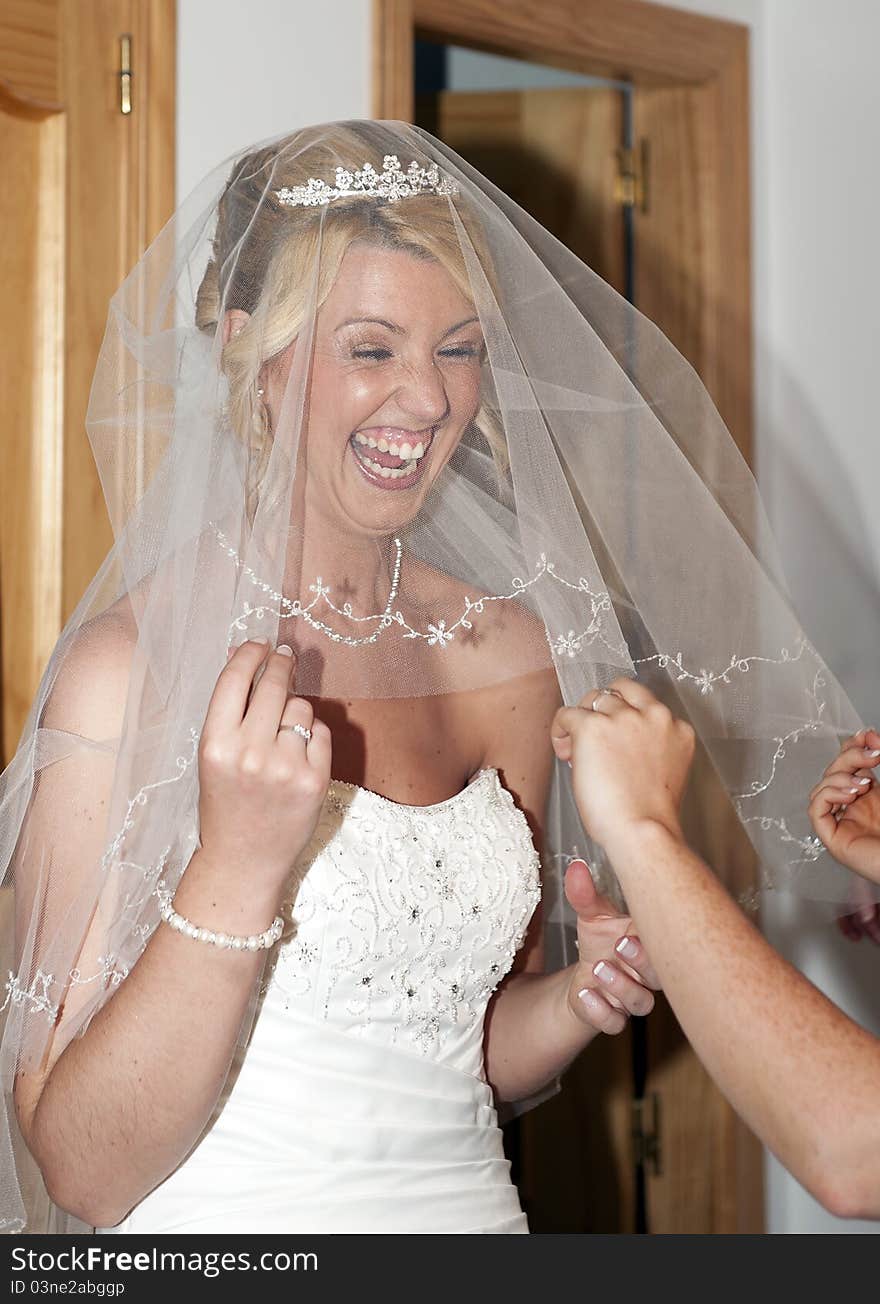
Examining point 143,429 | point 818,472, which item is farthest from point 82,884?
point 818,472

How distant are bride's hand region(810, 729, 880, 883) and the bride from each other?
1.6 inches

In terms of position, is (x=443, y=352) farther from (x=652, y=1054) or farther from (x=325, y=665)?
(x=652, y=1054)

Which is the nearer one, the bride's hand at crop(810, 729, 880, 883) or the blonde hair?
the blonde hair

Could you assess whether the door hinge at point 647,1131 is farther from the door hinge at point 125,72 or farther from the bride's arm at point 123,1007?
the door hinge at point 125,72

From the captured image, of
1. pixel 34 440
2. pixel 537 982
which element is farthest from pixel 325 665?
pixel 34 440

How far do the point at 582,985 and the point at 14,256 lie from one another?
1.13 meters

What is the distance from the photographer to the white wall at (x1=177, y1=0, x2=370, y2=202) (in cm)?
189

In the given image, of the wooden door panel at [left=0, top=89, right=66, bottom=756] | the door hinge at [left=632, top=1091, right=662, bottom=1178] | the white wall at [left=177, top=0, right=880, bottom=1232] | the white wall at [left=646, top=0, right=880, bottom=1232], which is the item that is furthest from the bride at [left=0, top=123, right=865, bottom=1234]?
the door hinge at [left=632, top=1091, right=662, bottom=1178]

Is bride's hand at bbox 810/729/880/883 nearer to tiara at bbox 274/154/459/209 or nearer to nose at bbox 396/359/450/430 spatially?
nose at bbox 396/359/450/430

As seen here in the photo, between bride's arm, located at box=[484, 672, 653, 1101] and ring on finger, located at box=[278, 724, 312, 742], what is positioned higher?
ring on finger, located at box=[278, 724, 312, 742]

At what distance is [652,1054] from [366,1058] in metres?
1.29

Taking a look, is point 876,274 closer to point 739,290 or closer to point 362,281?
point 739,290

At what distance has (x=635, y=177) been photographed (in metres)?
2.54

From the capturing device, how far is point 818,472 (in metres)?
2.46
